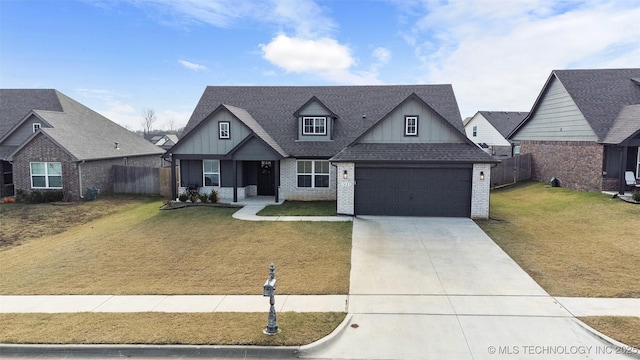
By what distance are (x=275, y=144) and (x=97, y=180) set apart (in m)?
11.6

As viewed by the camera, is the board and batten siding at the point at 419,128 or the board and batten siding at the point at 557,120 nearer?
the board and batten siding at the point at 419,128

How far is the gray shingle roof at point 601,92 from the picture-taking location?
21.8 m

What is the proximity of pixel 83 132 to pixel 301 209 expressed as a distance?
16921 mm

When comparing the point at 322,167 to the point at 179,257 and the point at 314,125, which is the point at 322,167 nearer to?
the point at 314,125

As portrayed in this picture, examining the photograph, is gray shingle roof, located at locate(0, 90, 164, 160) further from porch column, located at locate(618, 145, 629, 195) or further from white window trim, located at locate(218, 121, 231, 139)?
porch column, located at locate(618, 145, 629, 195)

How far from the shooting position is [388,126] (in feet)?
60.3

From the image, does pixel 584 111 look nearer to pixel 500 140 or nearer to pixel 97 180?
pixel 500 140

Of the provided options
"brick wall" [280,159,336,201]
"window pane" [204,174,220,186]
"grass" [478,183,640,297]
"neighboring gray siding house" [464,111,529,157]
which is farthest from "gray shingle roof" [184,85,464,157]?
"neighboring gray siding house" [464,111,529,157]

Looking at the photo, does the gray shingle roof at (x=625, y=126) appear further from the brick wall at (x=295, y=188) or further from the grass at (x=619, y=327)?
the grass at (x=619, y=327)

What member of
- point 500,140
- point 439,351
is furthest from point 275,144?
point 500,140

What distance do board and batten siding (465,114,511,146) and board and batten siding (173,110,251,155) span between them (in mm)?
36501

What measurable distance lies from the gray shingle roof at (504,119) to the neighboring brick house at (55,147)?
39.5 m

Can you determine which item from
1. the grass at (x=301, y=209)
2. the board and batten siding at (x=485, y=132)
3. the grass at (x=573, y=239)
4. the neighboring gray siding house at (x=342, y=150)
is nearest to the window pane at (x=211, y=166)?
the neighboring gray siding house at (x=342, y=150)

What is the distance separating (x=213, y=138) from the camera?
2111cm
